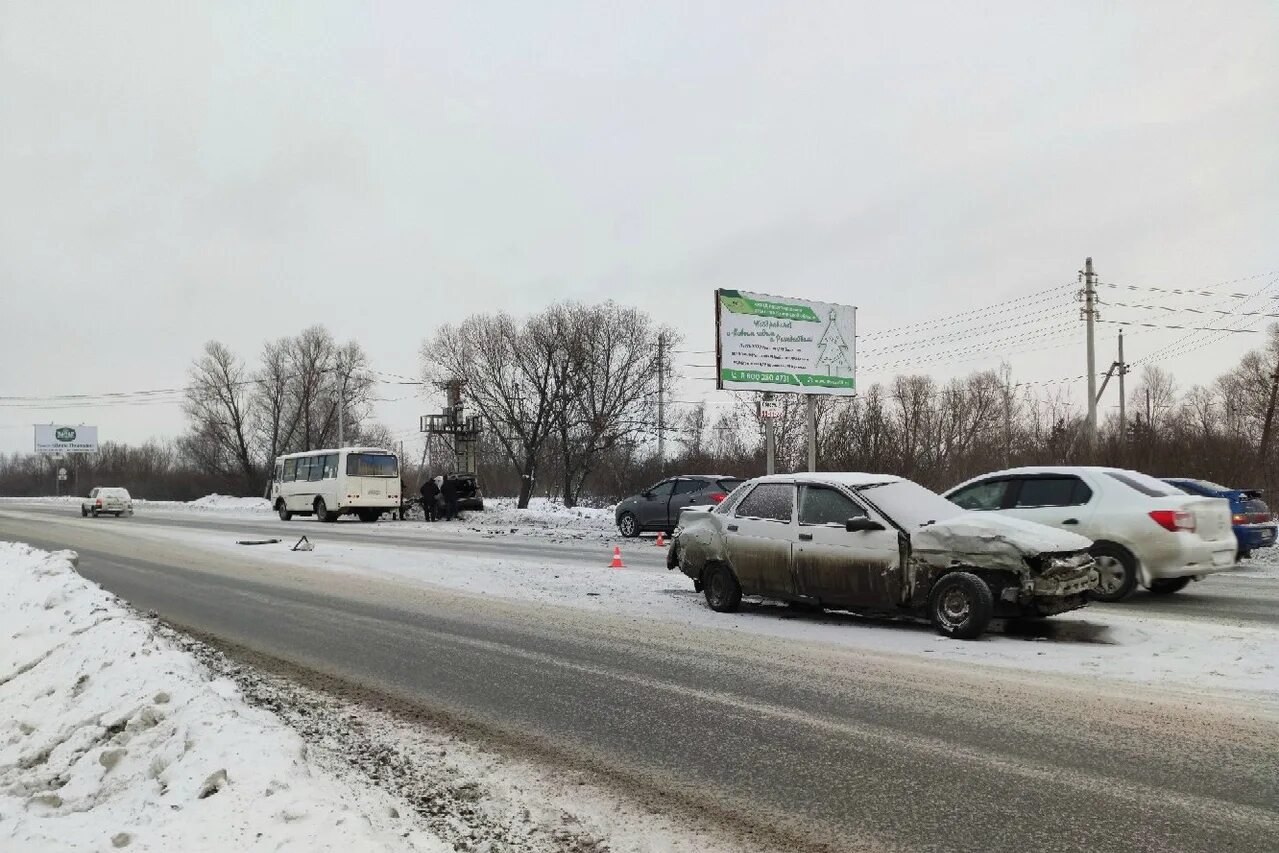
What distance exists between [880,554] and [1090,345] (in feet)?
82.3

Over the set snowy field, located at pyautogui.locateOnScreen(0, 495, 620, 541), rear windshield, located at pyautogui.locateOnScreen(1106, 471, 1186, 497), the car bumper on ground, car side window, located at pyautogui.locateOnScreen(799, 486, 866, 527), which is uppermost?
rear windshield, located at pyautogui.locateOnScreen(1106, 471, 1186, 497)

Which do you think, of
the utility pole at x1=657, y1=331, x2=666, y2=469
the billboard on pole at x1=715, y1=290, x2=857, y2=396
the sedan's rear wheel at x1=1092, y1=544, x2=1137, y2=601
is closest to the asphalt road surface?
the sedan's rear wheel at x1=1092, y1=544, x2=1137, y2=601

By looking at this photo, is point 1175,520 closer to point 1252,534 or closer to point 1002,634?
point 1002,634

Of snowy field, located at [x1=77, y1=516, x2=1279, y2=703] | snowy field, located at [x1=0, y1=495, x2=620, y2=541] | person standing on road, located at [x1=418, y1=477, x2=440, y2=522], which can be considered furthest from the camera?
person standing on road, located at [x1=418, y1=477, x2=440, y2=522]

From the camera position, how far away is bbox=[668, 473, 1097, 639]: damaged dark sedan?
329 inches

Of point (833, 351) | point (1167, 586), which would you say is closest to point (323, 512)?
point (833, 351)

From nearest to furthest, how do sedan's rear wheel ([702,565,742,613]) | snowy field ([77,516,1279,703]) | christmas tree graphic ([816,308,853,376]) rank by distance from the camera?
snowy field ([77,516,1279,703]), sedan's rear wheel ([702,565,742,613]), christmas tree graphic ([816,308,853,376])

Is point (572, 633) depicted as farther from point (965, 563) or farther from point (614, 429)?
point (614, 429)

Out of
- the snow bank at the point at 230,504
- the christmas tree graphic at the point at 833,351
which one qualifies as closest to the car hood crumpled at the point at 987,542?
the christmas tree graphic at the point at 833,351

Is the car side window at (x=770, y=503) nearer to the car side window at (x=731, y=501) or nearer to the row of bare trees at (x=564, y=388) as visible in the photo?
the car side window at (x=731, y=501)

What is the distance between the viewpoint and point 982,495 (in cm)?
1251

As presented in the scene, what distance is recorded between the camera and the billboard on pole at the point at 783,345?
92.6 feet

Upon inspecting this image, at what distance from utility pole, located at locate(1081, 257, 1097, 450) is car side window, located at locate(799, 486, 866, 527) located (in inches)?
884

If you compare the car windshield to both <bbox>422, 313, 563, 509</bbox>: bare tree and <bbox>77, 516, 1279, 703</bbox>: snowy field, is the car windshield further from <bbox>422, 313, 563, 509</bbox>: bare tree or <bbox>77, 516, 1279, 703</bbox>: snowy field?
<bbox>422, 313, 563, 509</bbox>: bare tree
